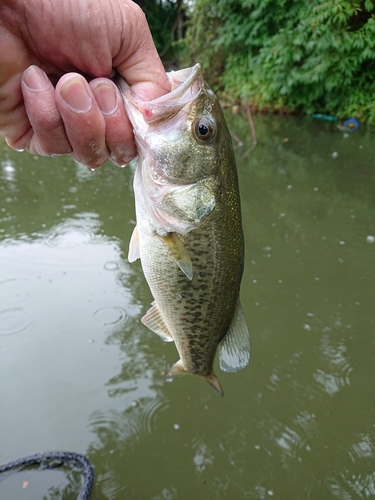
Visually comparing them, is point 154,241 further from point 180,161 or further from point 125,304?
point 125,304

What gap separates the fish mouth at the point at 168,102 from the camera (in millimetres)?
1274

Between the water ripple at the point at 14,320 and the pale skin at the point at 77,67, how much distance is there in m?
2.21

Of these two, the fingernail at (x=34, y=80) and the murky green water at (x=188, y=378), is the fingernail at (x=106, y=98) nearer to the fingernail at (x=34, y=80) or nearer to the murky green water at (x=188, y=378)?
the fingernail at (x=34, y=80)

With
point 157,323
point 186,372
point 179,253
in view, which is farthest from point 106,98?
point 186,372

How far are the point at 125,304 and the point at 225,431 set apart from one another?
138 centimetres

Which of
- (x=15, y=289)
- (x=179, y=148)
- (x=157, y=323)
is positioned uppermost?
(x=179, y=148)

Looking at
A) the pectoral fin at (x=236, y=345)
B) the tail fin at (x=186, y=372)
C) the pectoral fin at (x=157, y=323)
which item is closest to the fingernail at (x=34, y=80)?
the pectoral fin at (x=157, y=323)

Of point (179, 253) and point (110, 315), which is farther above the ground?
point (179, 253)

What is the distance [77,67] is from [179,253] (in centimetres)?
72

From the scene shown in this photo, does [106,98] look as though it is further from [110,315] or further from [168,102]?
[110,315]

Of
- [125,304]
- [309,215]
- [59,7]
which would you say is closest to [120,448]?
[125,304]

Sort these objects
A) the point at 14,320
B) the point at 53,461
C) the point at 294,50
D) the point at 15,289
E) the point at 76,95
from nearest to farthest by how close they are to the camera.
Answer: the point at 76,95 → the point at 53,461 → the point at 14,320 → the point at 15,289 → the point at 294,50

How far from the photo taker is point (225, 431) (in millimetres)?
2508

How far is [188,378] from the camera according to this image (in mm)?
2836
